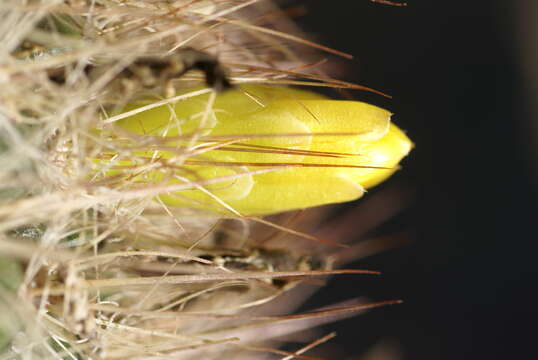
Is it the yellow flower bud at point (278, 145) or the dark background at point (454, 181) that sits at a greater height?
the dark background at point (454, 181)

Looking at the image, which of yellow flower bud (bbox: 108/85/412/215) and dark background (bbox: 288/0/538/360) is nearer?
yellow flower bud (bbox: 108/85/412/215)

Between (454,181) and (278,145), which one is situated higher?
(454,181)

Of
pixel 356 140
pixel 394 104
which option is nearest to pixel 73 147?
pixel 356 140

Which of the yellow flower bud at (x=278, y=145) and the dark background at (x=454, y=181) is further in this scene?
the dark background at (x=454, y=181)

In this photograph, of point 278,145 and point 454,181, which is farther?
point 454,181

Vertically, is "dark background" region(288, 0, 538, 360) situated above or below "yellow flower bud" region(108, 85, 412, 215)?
above

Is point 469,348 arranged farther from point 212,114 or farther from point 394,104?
point 212,114
